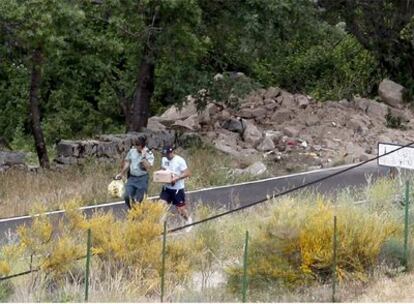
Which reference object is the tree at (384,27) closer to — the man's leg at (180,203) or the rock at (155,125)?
the rock at (155,125)

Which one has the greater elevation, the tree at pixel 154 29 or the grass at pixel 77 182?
the tree at pixel 154 29

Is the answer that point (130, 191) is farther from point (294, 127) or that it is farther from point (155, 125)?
point (294, 127)

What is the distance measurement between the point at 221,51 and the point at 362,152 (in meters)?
5.38

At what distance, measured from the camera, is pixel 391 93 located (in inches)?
1419

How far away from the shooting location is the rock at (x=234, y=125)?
30.0 meters

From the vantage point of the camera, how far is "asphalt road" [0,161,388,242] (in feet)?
60.2

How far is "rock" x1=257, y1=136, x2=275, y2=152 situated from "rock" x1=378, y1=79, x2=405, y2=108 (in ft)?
28.2

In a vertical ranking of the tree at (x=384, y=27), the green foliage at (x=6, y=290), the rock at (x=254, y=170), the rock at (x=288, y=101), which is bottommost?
the rock at (x=254, y=170)

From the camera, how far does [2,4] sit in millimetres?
20328

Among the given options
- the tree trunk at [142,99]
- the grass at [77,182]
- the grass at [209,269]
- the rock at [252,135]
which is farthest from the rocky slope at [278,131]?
the grass at [209,269]

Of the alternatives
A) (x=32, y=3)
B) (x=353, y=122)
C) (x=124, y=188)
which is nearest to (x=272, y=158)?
(x=353, y=122)

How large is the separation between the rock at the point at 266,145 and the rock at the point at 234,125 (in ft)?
4.88

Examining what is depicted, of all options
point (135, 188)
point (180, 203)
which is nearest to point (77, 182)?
point (135, 188)

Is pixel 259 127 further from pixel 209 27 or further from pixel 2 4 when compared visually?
pixel 2 4
